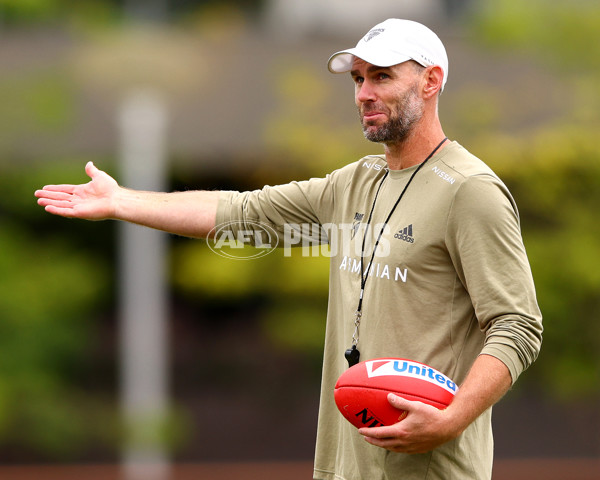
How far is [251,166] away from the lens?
411 inches

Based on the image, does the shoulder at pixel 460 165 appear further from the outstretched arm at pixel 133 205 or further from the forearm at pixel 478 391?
the outstretched arm at pixel 133 205

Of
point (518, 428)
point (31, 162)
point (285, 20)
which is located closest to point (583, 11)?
point (285, 20)

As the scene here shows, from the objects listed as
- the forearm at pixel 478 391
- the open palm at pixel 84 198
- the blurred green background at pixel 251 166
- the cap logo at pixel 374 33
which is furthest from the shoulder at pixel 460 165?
the blurred green background at pixel 251 166

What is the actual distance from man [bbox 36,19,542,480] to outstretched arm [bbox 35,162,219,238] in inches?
3.6

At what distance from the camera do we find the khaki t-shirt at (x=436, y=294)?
2.97 m

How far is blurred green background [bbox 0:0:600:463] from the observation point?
9.50 metres

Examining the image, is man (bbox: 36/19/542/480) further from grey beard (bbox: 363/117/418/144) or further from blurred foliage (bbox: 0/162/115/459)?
blurred foliage (bbox: 0/162/115/459)

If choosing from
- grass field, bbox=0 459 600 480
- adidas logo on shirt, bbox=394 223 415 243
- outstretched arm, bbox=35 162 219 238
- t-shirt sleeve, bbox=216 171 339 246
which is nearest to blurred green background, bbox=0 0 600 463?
grass field, bbox=0 459 600 480

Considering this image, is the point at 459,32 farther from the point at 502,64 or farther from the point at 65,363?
the point at 65,363

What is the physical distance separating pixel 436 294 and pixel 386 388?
366 mm

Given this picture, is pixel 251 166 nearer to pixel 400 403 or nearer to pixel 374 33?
pixel 374 33

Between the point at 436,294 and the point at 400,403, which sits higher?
the point at 436,294

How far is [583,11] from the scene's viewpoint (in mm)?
9516

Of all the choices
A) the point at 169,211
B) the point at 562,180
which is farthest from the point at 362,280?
the point at 562,180
